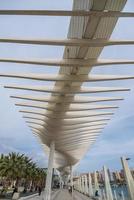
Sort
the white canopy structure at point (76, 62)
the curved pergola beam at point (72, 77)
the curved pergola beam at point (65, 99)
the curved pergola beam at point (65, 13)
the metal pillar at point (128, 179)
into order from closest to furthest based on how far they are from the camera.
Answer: the curved pergola beam at point (65, 13), the white canopy structure at point (76, 62), the metal pillar at point (128, 179), the curved pergola beam at point (72, 77), the curved pergola beam at point (65, 99)

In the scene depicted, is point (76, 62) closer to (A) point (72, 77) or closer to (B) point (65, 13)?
(A) point (72, 77)

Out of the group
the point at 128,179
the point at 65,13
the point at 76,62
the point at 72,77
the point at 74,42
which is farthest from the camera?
the point at 72,77

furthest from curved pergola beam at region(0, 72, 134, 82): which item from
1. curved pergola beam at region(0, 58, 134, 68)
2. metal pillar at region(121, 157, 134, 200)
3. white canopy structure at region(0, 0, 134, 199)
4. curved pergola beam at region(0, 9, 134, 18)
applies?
curved pergola beam at region(0, 9, 134, 18)

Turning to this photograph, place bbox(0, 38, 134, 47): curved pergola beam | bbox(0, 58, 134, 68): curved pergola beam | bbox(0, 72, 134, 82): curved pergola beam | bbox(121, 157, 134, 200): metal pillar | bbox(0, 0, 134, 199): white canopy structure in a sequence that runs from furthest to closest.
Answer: bbox(0, 72, 134, 82): curved pergola beam
bbox(0, 58, 134, 68): curved pergola beam
bbox(121, 157, 134, 200): metal pillar
bbox(0, 38, 134, 47): curved pergola beam
bbox(0, 0, 134, 199): white canopy structure

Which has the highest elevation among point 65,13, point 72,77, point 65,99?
point 65,99

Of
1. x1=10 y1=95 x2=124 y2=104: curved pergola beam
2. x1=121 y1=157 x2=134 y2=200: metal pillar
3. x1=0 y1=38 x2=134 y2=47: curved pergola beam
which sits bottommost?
x1=121 y1=157 x2=134 y2=200: metal pillar

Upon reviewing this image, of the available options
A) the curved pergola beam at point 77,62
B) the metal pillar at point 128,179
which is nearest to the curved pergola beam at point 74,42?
the curved pergola beam at point 77,62

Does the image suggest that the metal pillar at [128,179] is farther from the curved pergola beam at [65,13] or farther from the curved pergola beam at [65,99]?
the curved pergola beam at [65,99]

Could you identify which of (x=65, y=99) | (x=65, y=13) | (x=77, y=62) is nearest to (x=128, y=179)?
(x=77, y=62)

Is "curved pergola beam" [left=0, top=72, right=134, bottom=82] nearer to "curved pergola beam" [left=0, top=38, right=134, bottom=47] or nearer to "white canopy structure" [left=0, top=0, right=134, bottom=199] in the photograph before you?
"white canopy structure" [left=0, top=0, right=134, bottom=199]

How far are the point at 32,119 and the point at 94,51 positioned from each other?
17411 millimetres

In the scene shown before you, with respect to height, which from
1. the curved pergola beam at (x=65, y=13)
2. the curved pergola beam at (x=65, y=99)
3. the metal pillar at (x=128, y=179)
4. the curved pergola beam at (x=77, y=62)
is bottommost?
the metal pillar at (x=128, y=179)

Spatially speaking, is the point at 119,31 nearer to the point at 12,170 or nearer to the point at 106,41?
the point at 106,41

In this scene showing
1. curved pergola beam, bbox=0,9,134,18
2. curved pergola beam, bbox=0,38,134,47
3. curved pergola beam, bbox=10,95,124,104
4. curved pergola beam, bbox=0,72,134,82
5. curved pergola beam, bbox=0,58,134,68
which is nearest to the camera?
curved pergola beam, bbox=0,9,134,18
